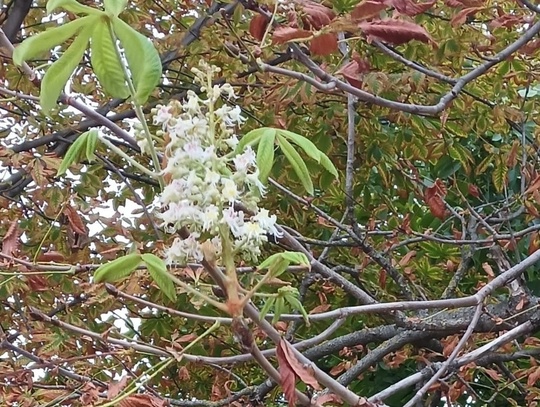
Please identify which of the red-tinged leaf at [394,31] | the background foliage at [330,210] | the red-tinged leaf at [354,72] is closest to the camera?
the red-tinged leaf at [394,31]

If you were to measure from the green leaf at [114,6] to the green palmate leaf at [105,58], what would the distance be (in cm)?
2

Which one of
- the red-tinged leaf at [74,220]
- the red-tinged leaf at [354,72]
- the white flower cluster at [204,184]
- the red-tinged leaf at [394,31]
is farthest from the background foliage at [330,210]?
the white flower cluster at [204,184]

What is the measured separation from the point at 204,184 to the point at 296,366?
9.3 inches

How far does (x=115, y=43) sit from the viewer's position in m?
0.68

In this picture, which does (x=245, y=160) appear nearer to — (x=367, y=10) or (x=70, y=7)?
(x=70, y=7)

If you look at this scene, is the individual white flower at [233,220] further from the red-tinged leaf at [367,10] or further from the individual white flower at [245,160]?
the red-tinged leaf at [367,10]

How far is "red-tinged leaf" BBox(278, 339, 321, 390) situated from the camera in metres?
0.77

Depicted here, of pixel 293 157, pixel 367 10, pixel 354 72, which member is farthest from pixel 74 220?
pixel 293 157

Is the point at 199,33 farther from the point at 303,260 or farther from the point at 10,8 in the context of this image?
the point at 303,260

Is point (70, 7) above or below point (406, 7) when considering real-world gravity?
above

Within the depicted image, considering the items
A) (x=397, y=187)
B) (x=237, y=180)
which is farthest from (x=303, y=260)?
(x=397, y=187)

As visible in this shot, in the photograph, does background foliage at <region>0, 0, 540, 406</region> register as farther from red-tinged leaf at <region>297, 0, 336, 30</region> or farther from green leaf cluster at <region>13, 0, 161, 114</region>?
green leaf cluster at <region>13, 0, 161, 114</region>

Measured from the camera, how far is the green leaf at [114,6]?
0.67 meters

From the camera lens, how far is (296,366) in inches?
30.4
